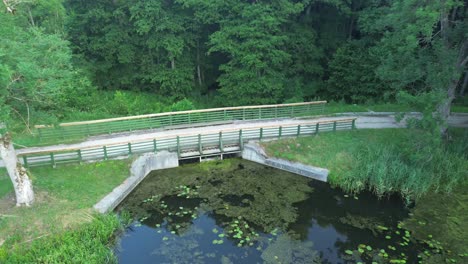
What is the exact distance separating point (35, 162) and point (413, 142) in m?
19.9

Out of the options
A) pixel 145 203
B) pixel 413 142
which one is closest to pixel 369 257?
pixel 413 142

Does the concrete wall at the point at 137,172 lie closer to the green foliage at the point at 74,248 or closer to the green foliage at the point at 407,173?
the green foliage at the point at 74,248

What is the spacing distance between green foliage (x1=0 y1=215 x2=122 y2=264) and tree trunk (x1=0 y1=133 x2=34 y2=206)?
248 centimetres

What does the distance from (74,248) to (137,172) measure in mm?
6316

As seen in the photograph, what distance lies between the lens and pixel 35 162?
17.9 m

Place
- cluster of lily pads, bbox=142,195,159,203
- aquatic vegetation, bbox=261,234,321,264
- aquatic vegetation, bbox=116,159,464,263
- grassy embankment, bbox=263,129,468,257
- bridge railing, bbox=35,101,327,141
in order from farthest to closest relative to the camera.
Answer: bridge railing, bbox=35,101,327,141 < cluster of lily pads, bbox=142,195,159,203 < grassy embankment, bbox=263,129,468,257 < aquatic vegetation, bbox=116,159,464,263 < aquatic vegetation, bbox=261,234,321,264

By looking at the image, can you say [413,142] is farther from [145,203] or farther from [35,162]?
[35,162]

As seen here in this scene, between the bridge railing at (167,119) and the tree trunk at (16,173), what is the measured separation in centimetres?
400

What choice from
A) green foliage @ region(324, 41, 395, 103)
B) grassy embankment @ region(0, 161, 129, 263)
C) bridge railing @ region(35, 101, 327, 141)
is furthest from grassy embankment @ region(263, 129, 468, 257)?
grassy embankment @ region(0, 161, 129, 263)

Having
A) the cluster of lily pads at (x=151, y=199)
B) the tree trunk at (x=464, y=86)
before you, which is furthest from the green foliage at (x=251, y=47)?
the tree trunk at (x=464, y=86)

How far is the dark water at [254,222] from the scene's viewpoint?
1401 cm

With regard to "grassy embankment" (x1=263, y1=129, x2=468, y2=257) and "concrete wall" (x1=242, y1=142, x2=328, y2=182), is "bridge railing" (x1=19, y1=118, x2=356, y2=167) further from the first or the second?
"grassy embankment" (x1=263, y1=129, x2=468, y2=257)

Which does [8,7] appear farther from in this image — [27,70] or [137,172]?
[137,172]

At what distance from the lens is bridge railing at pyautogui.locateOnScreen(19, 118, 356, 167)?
18.3 metres
